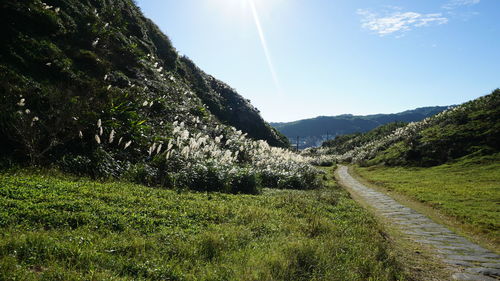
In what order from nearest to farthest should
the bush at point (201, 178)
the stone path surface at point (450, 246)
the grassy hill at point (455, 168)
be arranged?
1. the stone path surface at point (450, 246)
2. the bush at point (201, 178)
3. the grassy hill at point (455, 168)

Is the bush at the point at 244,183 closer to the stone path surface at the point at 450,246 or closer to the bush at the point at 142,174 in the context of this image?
the bush at the point at 142,174

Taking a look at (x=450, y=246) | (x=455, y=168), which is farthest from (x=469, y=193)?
(x=455, y=168)

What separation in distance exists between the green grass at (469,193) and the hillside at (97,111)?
7106mm

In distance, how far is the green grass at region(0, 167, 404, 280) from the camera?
4.08 metres

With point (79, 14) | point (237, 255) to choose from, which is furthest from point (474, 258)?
point (79, 14)

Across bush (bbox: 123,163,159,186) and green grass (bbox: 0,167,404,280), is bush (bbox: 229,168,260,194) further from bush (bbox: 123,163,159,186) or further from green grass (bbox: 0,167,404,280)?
green grass (bbox: 0,167,404,280)

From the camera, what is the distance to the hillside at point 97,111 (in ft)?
32.2

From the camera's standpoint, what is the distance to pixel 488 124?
116ft

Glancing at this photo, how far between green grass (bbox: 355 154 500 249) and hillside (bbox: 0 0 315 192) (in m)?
7.11

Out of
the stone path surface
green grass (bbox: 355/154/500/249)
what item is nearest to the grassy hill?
green grass (bbox: 355/154/500/249)

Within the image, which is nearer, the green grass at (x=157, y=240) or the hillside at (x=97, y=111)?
the green grass at (x=157, y=240)

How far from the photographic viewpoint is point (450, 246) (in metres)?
8.77

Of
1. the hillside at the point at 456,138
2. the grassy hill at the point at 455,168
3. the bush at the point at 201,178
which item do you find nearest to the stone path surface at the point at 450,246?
the grassy hill at the point at 455,168

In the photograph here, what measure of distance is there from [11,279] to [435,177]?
2841 centimetres
